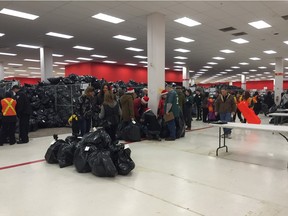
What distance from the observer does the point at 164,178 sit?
12.1 ft

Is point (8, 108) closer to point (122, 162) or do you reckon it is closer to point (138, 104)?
point (138, 104)

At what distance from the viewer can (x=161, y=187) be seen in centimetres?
332

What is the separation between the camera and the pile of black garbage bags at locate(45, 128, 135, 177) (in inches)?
145

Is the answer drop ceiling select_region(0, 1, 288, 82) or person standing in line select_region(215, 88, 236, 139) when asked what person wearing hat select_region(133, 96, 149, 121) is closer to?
person standing in line select_region(215, 88, 236, 139)

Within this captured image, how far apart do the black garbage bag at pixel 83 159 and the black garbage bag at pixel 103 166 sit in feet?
0.60

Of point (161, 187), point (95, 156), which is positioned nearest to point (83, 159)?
point (95, 156)

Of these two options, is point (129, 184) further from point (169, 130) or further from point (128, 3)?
point (128, 3)

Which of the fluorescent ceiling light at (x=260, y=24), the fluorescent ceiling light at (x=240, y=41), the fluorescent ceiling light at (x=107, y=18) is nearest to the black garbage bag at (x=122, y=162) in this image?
the fluorescent ceiling light at (x=107, y=18)

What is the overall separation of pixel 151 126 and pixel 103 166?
10.2 ft

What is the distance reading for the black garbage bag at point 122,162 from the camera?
12.3ft

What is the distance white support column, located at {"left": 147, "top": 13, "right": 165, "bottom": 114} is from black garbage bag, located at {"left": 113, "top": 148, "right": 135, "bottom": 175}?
3.70 metres

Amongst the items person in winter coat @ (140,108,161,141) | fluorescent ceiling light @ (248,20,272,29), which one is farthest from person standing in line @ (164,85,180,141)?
fluorescent ceiling light @ (248,20,272,29)

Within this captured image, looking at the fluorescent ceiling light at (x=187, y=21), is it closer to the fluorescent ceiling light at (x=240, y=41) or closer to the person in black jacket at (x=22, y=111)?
the fluorescent ceiling light at (x=240, y=41)

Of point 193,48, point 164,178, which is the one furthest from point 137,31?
point 164,178
